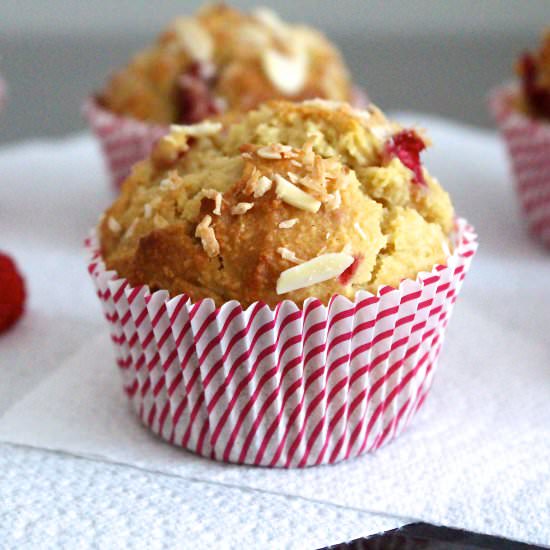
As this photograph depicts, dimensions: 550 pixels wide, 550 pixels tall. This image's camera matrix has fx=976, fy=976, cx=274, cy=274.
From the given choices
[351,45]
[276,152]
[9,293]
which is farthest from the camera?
[351,45]

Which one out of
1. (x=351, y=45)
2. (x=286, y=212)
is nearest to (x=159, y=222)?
(x=286, y=212)

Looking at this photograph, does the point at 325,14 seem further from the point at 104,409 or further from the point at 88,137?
the point at 104,409

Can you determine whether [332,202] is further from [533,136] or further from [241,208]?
[533,136]

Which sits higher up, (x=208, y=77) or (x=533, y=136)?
(x=208, y=77)

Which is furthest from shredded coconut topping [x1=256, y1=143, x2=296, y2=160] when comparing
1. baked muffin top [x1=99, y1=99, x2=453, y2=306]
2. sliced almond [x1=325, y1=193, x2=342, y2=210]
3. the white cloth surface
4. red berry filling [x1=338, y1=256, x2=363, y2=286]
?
the white cloth surface

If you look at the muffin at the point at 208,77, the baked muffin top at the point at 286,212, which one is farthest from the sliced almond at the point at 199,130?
the muffin at the point at 208,77

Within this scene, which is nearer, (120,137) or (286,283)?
(286,283)
